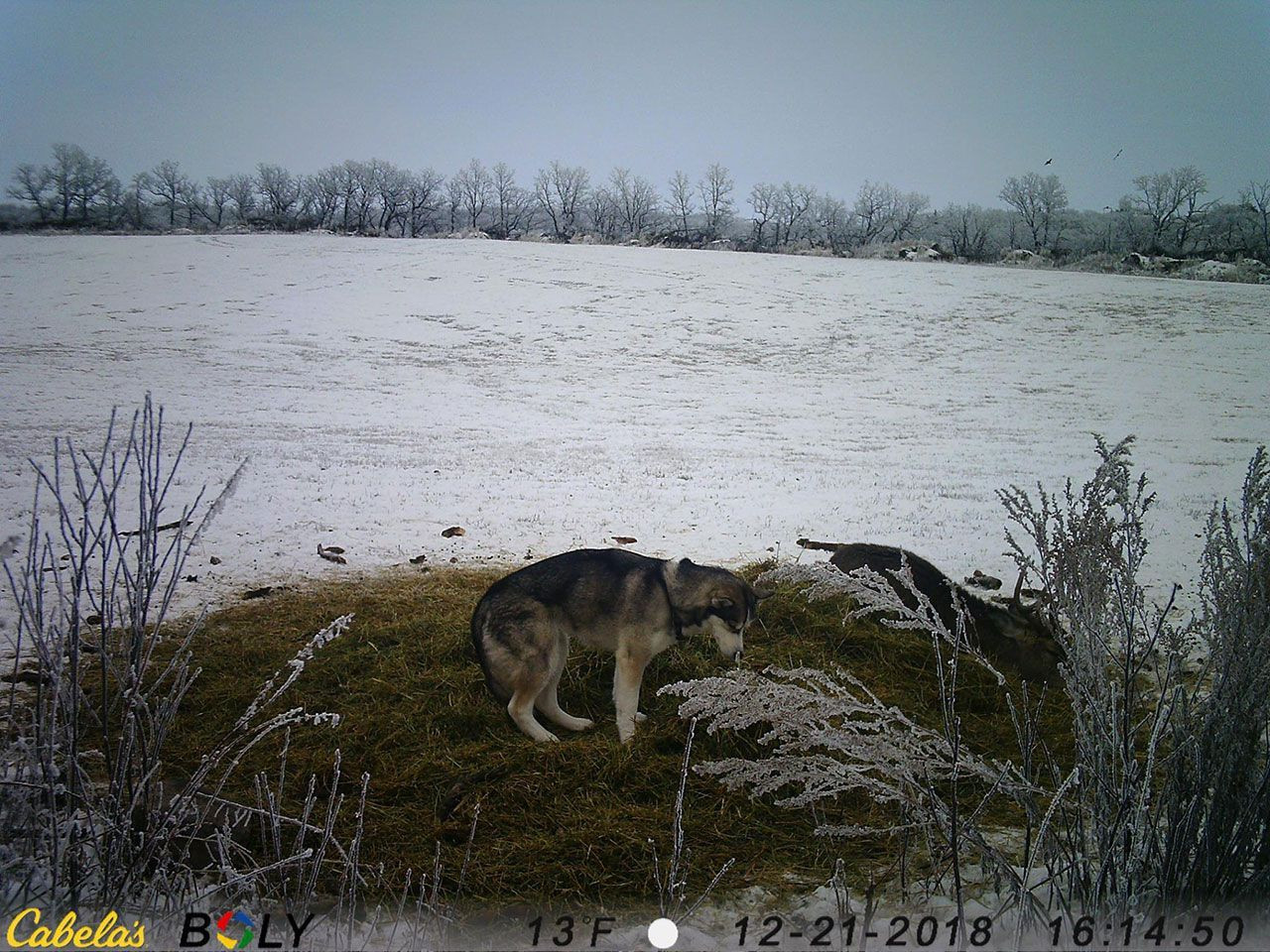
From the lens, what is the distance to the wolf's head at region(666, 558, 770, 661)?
2.91 metres

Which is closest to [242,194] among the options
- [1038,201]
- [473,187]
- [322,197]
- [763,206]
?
[322,197]

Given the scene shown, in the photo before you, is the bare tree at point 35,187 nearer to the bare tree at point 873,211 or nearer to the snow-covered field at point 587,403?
the snow-covered field at point 587,403

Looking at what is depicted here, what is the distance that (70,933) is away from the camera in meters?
1.61

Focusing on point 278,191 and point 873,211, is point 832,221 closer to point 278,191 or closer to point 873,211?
point 873,211

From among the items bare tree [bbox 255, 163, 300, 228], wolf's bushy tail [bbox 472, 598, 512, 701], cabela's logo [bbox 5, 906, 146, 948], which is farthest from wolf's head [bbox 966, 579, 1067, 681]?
bare tree [bbox 255, 163, 300, 228]

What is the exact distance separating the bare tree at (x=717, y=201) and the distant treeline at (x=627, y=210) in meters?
0.03

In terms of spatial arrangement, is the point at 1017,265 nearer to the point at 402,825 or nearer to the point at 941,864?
the point at 941,864

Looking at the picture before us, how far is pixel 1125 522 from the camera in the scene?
6.48ft

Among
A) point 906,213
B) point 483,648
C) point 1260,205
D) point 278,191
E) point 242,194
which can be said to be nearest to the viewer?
point 483,648

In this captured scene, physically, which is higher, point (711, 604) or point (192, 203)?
point (192, 203)

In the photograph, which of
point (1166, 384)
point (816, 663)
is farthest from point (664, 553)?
point (1166, 384)

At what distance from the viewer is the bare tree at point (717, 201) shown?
306 inches

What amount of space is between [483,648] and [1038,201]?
264 inches

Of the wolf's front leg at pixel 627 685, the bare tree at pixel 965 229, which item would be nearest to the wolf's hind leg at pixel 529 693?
the wolf's front leg at pixel 627 685
